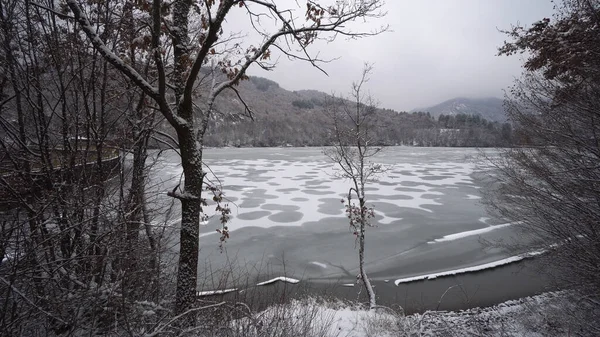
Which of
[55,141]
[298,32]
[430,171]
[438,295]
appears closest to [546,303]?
[438,295]

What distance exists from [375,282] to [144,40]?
374 inches

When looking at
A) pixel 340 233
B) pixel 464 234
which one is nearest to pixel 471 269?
pixel 464 234

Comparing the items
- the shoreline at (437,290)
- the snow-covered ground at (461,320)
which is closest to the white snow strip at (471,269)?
the shoreline at (437,290)

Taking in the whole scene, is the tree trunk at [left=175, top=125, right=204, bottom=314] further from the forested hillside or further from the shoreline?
the forested hillside

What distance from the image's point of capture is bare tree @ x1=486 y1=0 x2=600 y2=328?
20.0 ft

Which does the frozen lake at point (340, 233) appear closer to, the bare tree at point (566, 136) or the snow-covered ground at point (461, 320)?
the snow-covered ground at point (461, 320)

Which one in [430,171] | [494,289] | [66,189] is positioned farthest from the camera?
[430,171]

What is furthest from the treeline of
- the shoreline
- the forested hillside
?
the shoreline

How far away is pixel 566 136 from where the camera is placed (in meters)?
7.20

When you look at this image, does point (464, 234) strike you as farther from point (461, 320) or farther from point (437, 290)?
point (461, 320)

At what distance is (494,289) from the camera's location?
375 inches

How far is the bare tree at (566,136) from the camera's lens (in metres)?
6.10

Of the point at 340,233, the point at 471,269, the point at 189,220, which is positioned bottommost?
the point at 471,269

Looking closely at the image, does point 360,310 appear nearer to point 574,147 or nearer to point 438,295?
point 438,295
